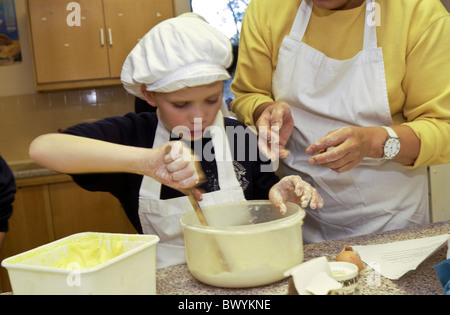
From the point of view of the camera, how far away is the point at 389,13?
127 cm

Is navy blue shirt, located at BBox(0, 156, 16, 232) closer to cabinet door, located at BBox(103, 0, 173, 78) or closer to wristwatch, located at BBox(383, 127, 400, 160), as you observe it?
wristwatch, located at BBox(383, 127, 400, 160)

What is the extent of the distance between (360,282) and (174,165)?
43 centimetres

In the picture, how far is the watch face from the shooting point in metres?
1.16

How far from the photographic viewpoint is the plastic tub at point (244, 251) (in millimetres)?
859

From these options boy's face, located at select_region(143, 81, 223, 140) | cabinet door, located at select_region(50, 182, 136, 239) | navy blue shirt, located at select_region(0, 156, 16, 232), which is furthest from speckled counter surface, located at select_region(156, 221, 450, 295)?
cabinet door, located at select_region(50, 182, 136, 239)

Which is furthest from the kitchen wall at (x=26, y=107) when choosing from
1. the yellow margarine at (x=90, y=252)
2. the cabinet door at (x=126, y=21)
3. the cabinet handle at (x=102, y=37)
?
the yellow margarine at (x=90, y=252)

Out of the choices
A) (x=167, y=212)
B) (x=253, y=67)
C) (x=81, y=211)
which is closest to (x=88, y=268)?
(x=167, y=212)

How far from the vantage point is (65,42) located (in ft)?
10.5

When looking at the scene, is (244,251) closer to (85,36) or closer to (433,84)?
(433,84)

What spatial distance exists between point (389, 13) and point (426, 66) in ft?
0.58

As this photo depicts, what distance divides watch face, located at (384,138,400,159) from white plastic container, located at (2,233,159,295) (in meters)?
0.64

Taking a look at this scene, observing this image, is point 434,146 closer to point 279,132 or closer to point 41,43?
point 279,132

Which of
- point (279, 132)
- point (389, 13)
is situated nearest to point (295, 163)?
point (279, 132)
